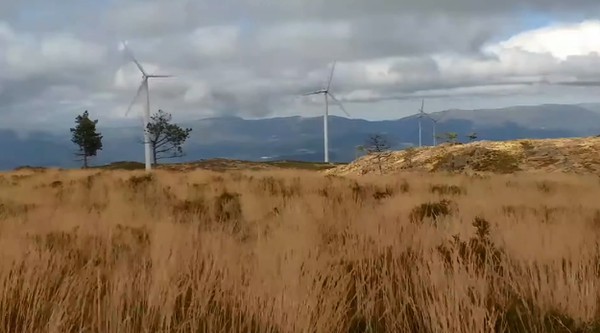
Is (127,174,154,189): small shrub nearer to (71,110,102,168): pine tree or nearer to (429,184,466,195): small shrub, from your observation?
(429,184,466,195): small shrub

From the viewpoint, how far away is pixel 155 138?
91812mm

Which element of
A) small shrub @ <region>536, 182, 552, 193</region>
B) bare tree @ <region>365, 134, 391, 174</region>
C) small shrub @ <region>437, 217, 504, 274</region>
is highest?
bare tree @ <region>365, 134, 391, 174</region>

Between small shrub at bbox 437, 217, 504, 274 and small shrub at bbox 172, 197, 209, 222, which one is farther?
small shrub at bbox 172, 197, 209, 222

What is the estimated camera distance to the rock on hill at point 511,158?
34.7 metres

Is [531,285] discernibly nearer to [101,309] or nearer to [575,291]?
[575,291]

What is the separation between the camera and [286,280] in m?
5.36

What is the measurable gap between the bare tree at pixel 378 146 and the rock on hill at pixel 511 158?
5.55m

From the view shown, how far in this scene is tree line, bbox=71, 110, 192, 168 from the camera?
300 ft

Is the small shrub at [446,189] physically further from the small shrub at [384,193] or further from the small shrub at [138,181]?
the small shrub at [138,181]

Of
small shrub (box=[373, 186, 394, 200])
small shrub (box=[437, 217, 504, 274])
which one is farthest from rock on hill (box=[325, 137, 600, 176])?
small shrub (box=[437, 217, 504, 274])

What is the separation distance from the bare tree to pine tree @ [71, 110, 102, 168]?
54315mm

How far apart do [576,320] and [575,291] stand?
0.38 m

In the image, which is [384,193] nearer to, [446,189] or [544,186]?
[446,189]

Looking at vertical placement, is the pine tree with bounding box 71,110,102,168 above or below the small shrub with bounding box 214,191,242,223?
above
